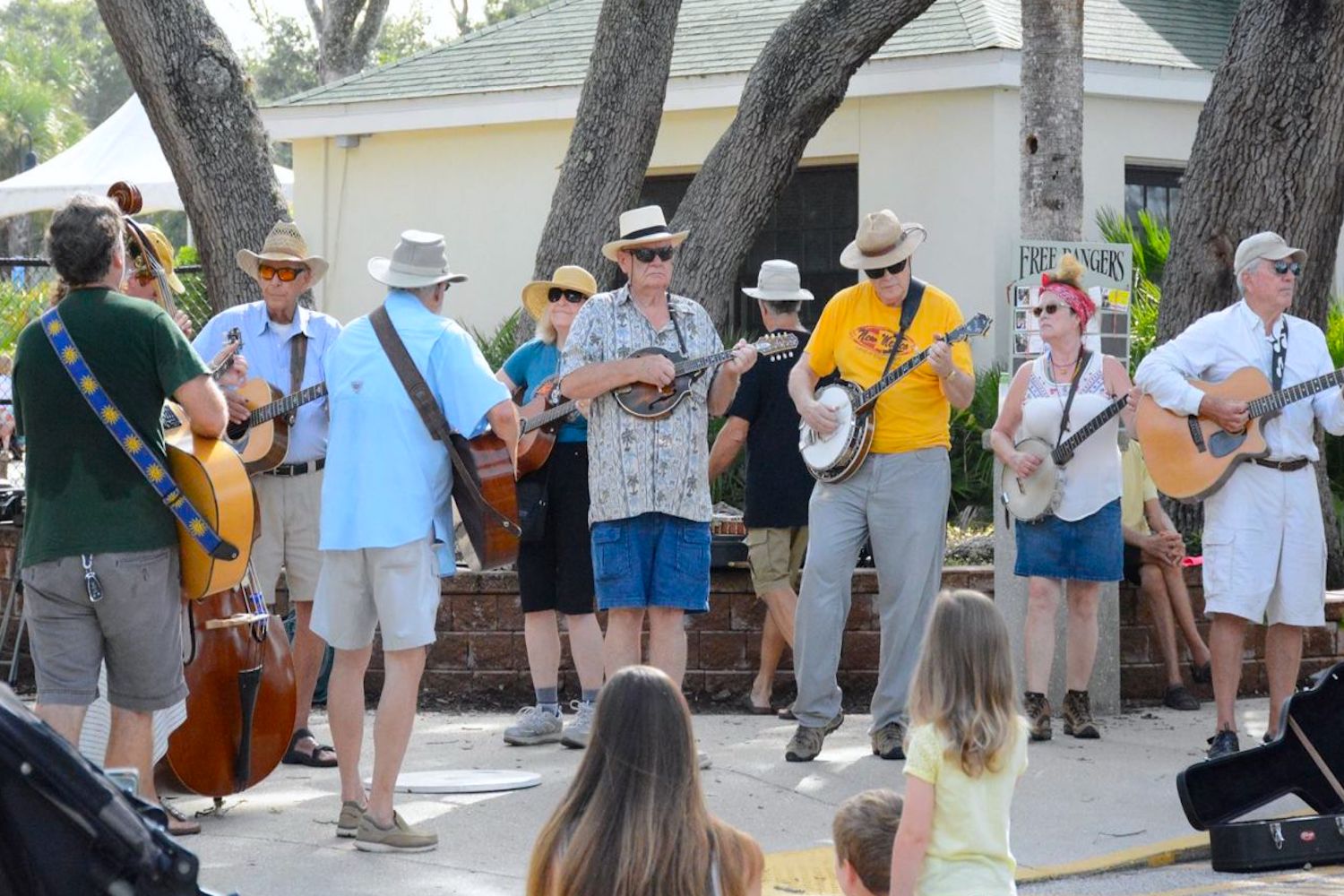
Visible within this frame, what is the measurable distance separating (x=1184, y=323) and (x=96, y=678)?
6486 mm

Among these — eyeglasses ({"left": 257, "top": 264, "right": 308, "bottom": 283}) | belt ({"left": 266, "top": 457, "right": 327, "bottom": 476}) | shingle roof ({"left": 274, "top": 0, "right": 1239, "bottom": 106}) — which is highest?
shingle roof ({"left": 274, "top": 0, "right": 1239, "bottom": 106})

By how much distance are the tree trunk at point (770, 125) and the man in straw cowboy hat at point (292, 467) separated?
3.53 metres

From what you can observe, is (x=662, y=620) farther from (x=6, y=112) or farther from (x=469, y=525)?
(x=6, y=112)

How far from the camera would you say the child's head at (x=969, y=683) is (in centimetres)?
456

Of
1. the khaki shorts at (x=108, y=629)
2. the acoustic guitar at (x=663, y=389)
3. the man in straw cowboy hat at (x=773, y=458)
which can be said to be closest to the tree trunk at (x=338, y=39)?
the man in straw cowboy hat at (x=773, y=458)

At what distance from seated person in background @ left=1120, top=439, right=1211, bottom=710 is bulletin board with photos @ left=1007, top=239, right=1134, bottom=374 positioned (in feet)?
2.00

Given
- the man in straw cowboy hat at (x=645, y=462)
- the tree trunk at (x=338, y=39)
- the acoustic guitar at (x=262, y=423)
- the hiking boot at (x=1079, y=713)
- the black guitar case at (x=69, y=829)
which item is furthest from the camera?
the tree trunk at (x=338, y=39)

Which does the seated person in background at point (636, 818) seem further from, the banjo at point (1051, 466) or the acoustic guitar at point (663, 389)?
the banjo at point (1051, 466)

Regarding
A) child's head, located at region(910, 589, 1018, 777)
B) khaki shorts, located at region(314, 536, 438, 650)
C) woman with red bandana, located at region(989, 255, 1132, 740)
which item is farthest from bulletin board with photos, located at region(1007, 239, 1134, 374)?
child's head, located at region(910, 589, 1018, 777)

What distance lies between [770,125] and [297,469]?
422cm

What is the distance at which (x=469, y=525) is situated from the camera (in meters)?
6.42

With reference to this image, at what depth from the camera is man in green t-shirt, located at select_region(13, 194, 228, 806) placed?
5.71 metres

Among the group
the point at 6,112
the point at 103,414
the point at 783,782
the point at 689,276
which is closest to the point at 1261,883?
the point at 783,782

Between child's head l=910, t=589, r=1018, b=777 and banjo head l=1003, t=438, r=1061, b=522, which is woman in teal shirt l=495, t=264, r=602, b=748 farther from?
child's head l=910, t=589, r=1018, b=777
